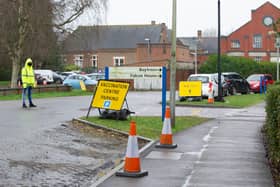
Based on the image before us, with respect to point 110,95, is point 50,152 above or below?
below

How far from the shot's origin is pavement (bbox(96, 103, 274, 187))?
8.92 meters

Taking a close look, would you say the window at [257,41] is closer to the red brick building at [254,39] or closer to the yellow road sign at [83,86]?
the red brick building at [254,39]

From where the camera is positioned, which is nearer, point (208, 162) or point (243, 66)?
point (208, 162)

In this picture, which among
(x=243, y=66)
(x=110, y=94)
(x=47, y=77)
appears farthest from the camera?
(x=243, y=66)

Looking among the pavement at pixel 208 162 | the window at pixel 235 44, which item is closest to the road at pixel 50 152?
the pavement at pixel 208 162

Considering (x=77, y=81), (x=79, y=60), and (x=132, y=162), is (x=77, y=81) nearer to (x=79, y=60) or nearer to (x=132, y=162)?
(x=132, y=162)

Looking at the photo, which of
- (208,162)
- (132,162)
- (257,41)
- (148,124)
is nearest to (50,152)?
(132,162)

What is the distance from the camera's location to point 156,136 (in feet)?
47.3

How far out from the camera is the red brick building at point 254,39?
272ft

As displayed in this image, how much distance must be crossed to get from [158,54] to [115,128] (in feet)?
197

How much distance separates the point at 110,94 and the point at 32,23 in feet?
71.4

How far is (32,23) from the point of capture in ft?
125

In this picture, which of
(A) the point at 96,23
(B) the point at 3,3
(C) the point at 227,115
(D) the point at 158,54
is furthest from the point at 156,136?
(D) the point at 158,54

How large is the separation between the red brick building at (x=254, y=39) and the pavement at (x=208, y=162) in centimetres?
6840
